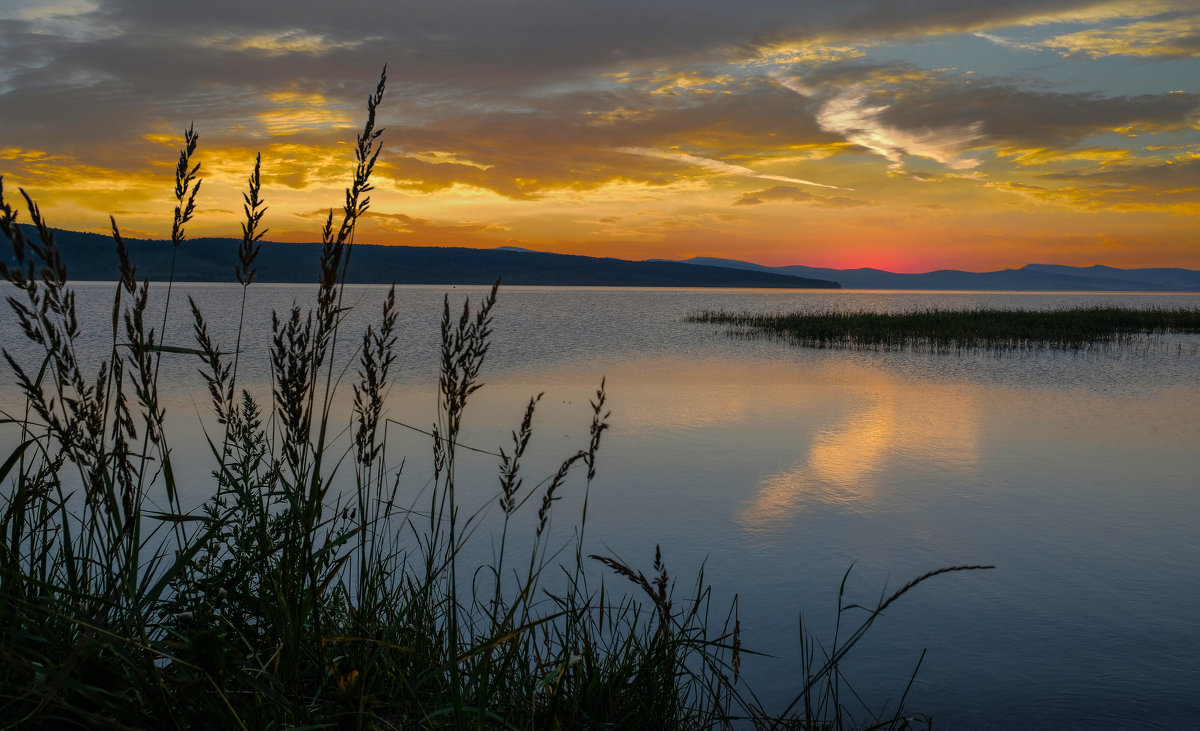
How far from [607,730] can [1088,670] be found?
11.9 feet

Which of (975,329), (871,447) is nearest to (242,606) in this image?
(871,447)

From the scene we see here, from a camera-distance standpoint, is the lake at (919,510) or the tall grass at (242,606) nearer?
the tall grass at (242,606)

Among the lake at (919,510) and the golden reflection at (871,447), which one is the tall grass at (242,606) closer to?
the lake at (919,510)

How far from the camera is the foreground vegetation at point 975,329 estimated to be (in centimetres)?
3044

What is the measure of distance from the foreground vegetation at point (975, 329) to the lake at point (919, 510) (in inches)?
465

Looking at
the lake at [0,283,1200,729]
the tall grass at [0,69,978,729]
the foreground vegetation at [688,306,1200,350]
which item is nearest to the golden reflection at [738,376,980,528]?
the lake at [0,283,1200,729]

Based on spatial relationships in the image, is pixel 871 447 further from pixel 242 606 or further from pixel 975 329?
pixel 975 329

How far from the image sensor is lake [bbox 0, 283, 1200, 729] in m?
4.50

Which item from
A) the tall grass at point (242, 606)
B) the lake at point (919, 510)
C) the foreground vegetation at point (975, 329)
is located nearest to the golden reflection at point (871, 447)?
the lake at point (919, 510)

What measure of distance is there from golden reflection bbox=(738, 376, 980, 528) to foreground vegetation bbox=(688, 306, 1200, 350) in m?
14.0

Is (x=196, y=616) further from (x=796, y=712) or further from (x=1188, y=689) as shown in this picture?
(x=1188, y=689)

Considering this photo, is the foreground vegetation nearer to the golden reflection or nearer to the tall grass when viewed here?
the golden reflection

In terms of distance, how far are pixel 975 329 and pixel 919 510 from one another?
28.9 m

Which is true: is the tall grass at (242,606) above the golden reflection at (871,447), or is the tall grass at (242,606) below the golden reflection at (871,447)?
above
